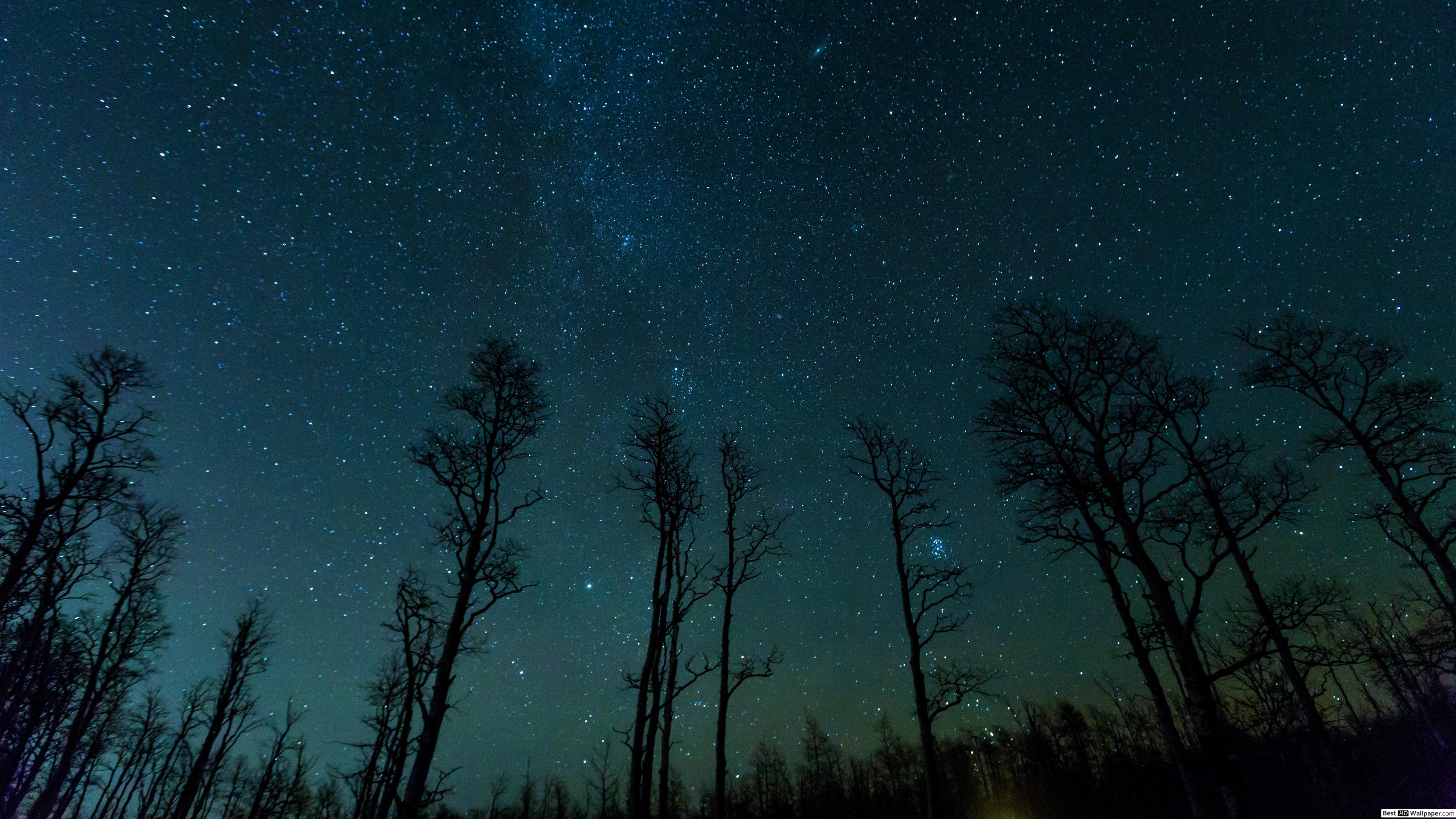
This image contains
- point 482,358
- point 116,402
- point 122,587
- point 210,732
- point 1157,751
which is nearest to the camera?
point 482,358

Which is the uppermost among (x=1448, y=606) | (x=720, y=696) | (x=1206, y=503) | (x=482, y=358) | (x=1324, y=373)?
(x=1324, y=373)

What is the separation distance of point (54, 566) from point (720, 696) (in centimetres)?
1925

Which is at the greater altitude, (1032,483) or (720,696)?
(1032,483)

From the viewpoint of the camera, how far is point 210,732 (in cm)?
2569

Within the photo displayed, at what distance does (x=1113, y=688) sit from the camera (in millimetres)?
39781

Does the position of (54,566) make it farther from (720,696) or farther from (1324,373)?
(1324,373)

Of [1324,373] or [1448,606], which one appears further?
[1324,373]

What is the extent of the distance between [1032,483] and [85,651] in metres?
31.7

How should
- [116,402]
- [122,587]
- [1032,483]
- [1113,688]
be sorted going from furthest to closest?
[1113,688]
[122,587]
[116,402]
[1032,483]

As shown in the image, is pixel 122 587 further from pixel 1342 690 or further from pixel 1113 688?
pixel 1342 690

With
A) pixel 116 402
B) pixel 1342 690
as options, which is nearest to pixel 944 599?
pixel 116 402

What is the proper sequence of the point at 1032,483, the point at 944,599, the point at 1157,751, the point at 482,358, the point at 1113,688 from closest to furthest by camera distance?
the point at 1032,483 < the point at 482,358 < the point at 944,599 < the point at 1113,688 < the point at 1157,751

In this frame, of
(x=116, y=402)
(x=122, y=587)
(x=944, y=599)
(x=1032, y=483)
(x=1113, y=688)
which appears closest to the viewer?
(x=1032, y=483)

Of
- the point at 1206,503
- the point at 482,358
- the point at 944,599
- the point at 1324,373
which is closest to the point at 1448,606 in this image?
the point at 1324,373
